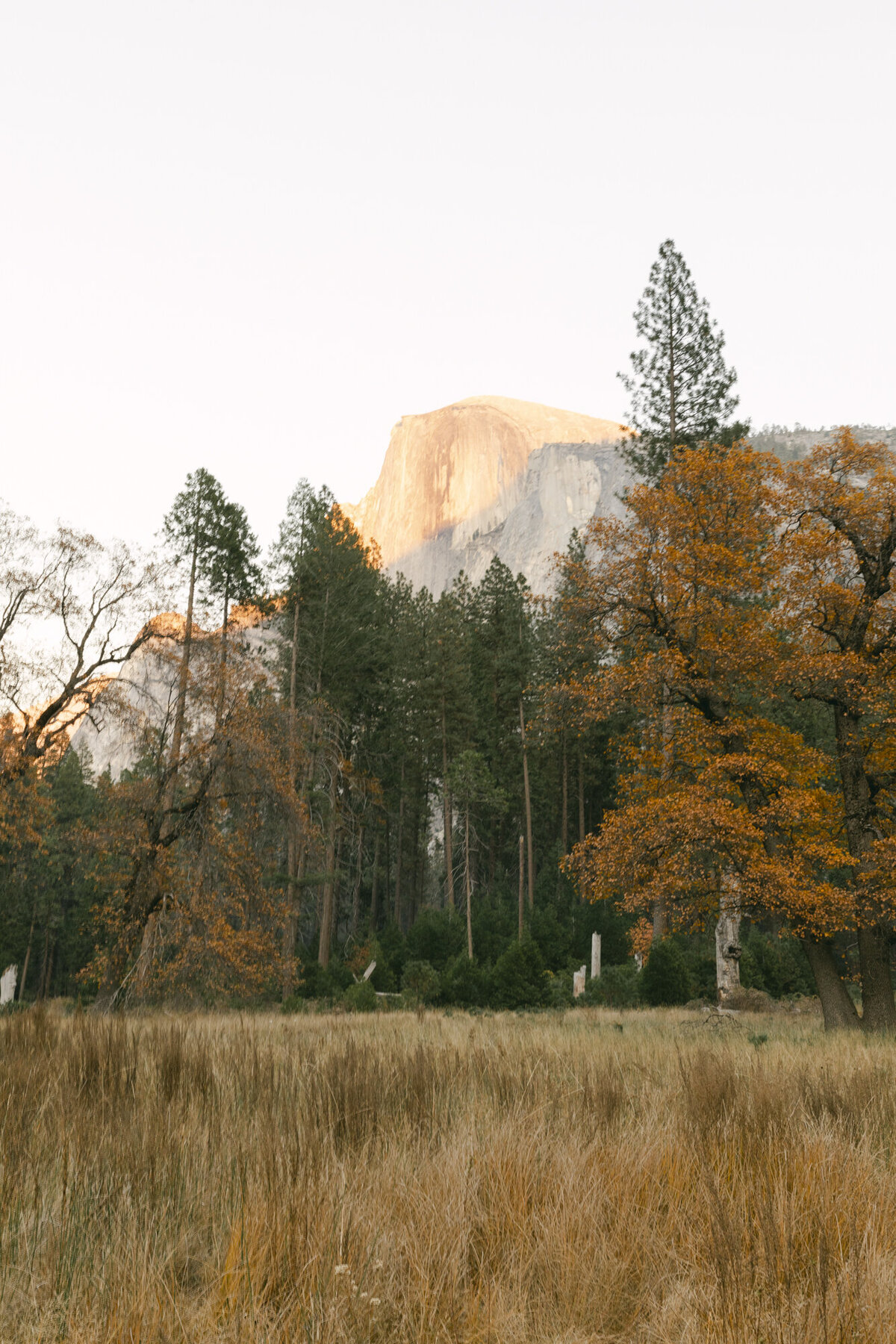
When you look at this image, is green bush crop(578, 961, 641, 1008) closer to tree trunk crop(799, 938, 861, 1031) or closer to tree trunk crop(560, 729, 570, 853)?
tree trunk crop(799, 938, 861, 1031)

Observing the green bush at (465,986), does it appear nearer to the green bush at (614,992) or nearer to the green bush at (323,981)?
the green bush at (614,992)

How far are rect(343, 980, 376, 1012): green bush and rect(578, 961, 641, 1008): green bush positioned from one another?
198 inches

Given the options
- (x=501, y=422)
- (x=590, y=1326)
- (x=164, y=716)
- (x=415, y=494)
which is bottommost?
(x=590, y=1326)

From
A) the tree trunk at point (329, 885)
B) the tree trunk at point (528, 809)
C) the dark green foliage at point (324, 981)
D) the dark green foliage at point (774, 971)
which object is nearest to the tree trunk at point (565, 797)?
the tree trunk at point (528, 809)

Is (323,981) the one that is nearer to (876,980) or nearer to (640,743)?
(640,743)

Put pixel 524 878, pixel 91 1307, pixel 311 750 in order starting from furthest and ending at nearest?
pixel 524 878, pixel 311 750, pixel 91 1307

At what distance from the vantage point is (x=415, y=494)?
16588 cm

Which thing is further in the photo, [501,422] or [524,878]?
[501,422]

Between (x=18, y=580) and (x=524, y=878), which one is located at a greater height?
(x=18, y=580)

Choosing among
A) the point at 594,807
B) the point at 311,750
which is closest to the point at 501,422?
the point at 594,807

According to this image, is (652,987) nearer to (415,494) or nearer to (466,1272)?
(466,1272)

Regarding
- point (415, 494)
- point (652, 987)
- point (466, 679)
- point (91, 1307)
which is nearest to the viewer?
point (91, 1307)

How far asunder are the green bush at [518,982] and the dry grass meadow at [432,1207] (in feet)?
49.7

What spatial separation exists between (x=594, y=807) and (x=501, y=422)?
135281 millimetres
